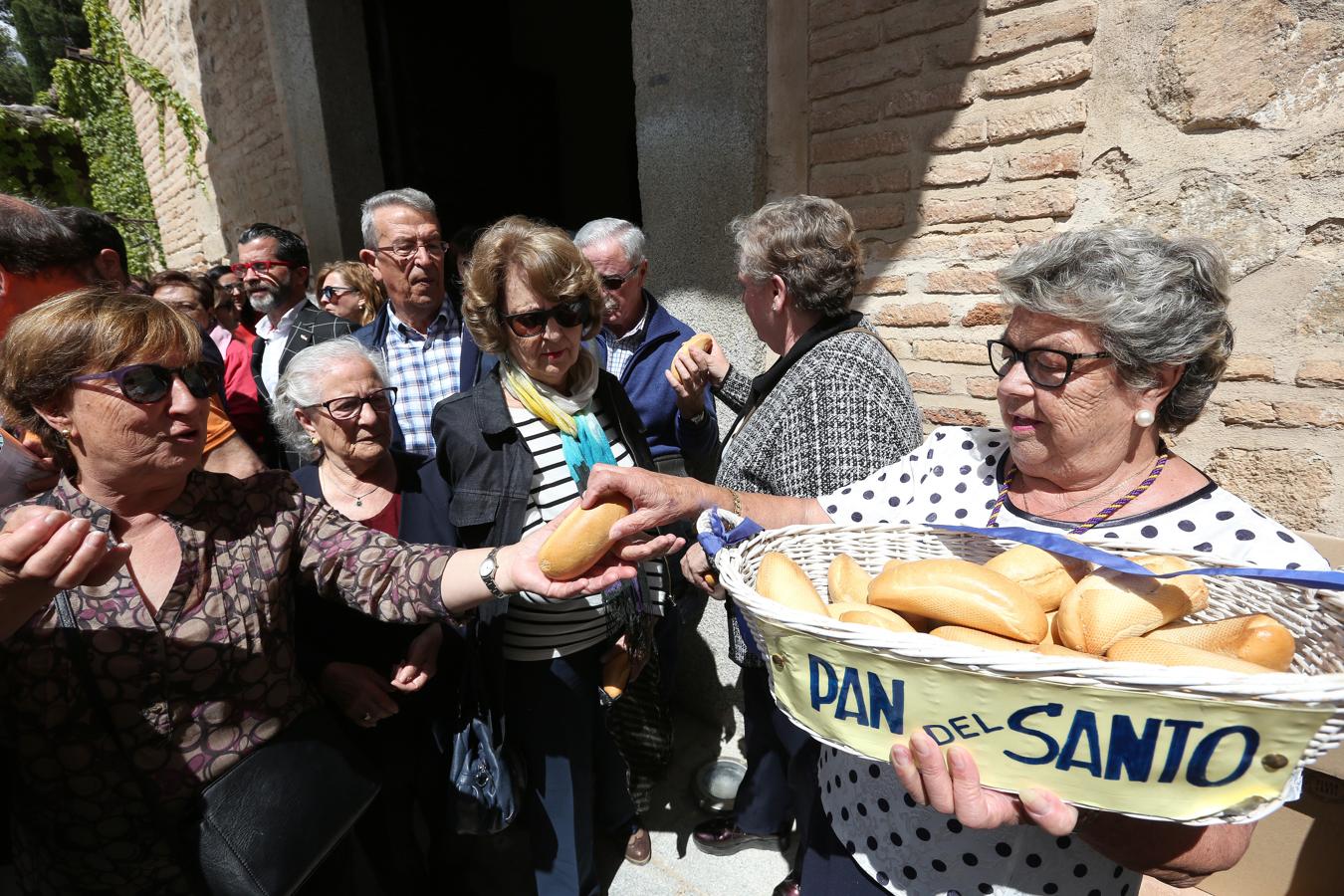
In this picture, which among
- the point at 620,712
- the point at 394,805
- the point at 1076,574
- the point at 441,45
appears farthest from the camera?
the point at 441,45

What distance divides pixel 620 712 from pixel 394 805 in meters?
0.98

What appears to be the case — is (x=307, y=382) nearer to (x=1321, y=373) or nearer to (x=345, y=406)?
(x=345, y=406)

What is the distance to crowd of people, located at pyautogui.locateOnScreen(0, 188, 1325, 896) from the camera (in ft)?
3.85

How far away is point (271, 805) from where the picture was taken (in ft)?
4.49

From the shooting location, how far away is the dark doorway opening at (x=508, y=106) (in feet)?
A: 17.8

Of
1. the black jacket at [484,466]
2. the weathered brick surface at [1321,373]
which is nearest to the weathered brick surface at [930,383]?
the weathered brick surface at [1321,373]

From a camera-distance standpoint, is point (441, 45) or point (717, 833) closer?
point (717, 833)

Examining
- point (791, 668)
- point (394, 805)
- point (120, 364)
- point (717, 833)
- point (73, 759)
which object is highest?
point (120, 364)

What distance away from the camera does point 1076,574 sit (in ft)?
3.61

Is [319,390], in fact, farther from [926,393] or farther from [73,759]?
→ [926,393]

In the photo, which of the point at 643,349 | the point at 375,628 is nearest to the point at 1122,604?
the point at 375,628

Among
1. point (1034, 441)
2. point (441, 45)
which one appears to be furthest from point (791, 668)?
point (441, 45)

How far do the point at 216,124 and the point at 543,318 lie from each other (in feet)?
23.0

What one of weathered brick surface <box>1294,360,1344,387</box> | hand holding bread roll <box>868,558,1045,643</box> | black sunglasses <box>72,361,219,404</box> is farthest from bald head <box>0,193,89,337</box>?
weathered brick surface <box>1294,360,1344,387</box>
